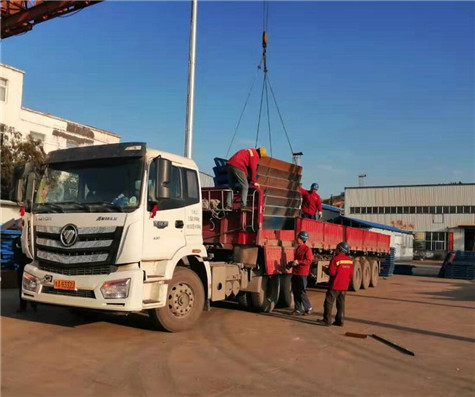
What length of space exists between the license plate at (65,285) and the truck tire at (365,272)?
12334 millimetres

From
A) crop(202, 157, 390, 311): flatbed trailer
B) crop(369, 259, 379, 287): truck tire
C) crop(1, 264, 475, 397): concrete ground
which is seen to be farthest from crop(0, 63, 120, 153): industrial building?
crop(1, 264, 475, 397): concrete ground

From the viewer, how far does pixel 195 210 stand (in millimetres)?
8273

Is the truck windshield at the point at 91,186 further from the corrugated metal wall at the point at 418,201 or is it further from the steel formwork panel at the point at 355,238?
the corrugated metal wall at the point at 418,201

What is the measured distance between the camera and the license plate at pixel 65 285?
23.0 feet

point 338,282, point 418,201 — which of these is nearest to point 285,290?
point 338,282

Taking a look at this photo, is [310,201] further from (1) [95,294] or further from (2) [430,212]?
(2) [430,212]

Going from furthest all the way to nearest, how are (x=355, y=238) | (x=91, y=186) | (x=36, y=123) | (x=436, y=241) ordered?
(x=436, y=241) → (x=36, y=123) → (x=355, y=238) → (x=91, y=186)

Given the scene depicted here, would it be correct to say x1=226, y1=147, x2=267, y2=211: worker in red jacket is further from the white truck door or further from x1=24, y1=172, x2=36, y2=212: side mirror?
x1=24, y1=172, x2=36, y2=212: side mirror

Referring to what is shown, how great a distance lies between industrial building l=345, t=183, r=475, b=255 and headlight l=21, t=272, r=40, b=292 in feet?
173

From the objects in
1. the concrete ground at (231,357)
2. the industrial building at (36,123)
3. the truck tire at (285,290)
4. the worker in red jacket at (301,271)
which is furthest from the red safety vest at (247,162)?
the industrial building at (36,123)

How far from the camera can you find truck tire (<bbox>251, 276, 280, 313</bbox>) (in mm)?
10383

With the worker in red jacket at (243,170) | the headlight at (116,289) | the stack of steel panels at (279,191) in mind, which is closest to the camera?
the headlight at (116,289)

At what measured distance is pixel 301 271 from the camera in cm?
1020

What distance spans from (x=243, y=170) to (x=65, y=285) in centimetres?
419
